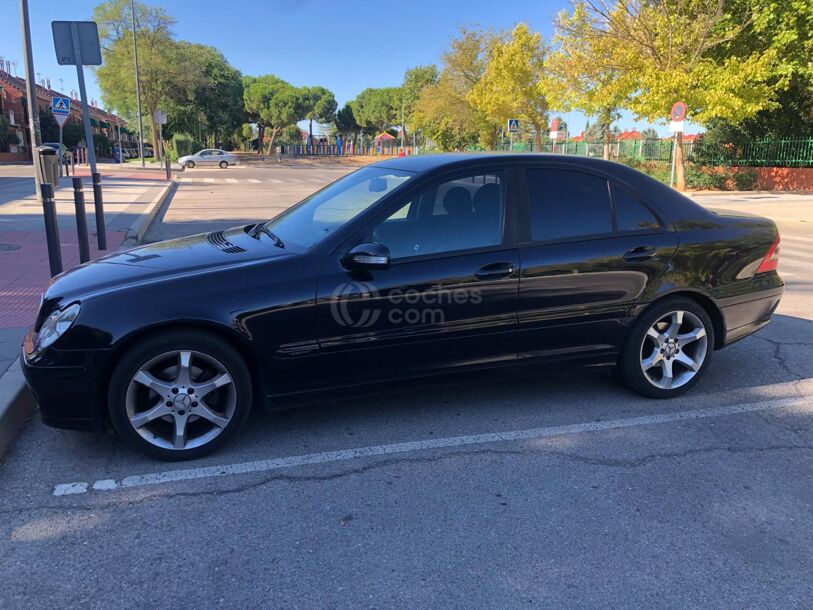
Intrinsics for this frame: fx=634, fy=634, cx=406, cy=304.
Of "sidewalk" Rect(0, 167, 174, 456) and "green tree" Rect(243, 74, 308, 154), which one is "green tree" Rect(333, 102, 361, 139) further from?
"sidewalk" Rect(0, 167, 174, 456)

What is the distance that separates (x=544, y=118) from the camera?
4166 cm

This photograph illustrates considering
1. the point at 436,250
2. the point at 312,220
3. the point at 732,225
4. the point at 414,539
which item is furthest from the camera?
the point at 732,225

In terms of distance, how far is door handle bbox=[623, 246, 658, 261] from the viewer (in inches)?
161

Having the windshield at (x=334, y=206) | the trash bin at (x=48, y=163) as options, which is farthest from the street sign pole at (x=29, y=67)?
the windshield at (x=334, y=206)

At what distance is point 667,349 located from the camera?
14.1ft

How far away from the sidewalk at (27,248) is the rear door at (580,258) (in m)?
3.22

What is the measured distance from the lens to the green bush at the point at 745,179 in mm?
25484

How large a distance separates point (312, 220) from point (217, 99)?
66.4m

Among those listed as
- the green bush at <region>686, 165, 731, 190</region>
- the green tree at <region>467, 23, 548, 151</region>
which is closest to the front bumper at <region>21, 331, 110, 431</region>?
the green bush at <region>686, 165, 731, 190</region>

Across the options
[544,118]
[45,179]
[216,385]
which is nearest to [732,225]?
[216,385]

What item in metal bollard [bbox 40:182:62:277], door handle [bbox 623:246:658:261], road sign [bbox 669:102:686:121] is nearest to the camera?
door handle [bbox 623:246:658:261]

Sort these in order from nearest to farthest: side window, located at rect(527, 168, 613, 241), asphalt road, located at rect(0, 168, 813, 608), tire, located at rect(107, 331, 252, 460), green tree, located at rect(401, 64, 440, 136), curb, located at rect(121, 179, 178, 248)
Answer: asphalt road, located at rect(0, 168, 813, 608) → tire, located at rect(107, 331, 252, 460) → side window, located at rect(527, 168, 613, 241) → curb, located at rect(121, 179, 178, 248) → green tree, located at rect(401, 64, 440, 136)

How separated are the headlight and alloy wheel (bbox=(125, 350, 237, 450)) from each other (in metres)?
0.44

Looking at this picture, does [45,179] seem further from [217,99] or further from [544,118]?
[217,99]
